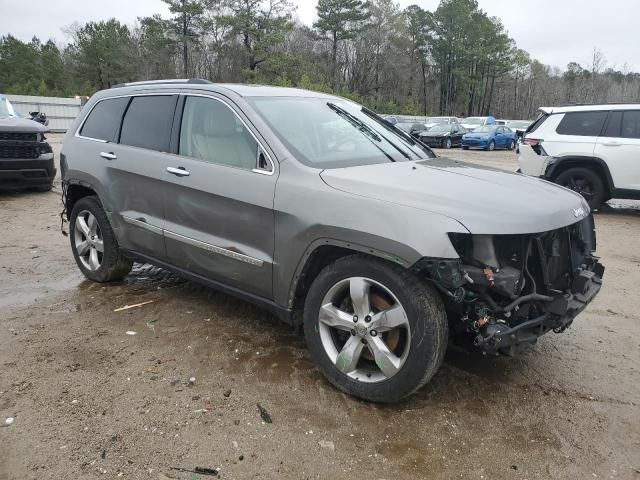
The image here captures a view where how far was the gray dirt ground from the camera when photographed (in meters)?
2.61

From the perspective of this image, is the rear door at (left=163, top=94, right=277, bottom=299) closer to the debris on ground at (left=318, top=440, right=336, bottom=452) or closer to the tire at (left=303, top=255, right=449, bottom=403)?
the tire at (left=303, top=255, right=449, bottom=403)

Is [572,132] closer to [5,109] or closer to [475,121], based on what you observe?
[5,109]

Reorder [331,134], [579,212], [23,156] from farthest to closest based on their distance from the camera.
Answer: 1. [23,156]
2. [331,134]
3. [579,212]

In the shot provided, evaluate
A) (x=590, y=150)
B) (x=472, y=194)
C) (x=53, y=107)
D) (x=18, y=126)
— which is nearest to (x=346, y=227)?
(x=472, y=194)

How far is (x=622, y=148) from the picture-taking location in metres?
8.75

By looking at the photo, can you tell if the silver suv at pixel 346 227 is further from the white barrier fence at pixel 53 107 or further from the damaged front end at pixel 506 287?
the white barrier fence at pixel 53 107

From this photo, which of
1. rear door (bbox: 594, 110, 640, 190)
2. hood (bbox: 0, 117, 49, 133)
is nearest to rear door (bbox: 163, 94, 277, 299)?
hood (bbox: 0, 117, 49, 133)

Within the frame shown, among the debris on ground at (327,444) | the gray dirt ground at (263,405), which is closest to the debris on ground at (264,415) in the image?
the gray dirt ground at (263,405)

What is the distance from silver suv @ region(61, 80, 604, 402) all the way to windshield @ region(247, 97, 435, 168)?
2cm

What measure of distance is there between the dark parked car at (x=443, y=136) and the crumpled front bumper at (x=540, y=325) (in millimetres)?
25915

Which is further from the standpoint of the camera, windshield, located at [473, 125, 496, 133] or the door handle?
windshield, located at [473, 125, 496, 133]

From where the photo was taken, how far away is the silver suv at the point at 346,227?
276cm

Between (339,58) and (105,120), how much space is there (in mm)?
60119

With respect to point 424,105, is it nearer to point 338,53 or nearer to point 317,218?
point 338,53
